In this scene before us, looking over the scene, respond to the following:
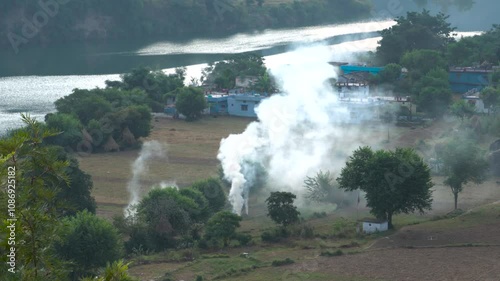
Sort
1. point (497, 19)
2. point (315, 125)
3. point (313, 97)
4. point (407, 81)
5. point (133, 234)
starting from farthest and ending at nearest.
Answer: point (497, 19) < point (407, 81) < point (313, 97) < point (315, 125) < point (133, 234)

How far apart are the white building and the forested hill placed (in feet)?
160

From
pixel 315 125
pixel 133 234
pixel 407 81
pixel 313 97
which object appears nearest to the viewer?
pixel 133 234

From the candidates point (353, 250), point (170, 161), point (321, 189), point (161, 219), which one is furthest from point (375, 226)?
point (170, 161)

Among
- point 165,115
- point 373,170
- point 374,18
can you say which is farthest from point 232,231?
point 374,18

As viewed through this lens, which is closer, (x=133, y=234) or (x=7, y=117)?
(x=133, y=234)

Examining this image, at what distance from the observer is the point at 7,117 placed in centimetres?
3875

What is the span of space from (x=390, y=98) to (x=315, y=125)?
27.2ft

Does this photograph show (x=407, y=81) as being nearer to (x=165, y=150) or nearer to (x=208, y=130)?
(x=208, y=130)

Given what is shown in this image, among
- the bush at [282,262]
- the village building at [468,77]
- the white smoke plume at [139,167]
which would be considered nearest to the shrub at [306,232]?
the bush at [282,262]

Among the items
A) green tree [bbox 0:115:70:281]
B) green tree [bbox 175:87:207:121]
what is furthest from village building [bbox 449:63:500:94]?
green tree [bbox 0:115:70:281]

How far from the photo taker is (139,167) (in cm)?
2947

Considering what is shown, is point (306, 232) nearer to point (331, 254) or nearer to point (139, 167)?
point (331, 254)

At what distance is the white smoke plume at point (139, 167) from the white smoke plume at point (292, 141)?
2417mm

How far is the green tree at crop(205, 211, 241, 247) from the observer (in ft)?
Answer: 67.1
